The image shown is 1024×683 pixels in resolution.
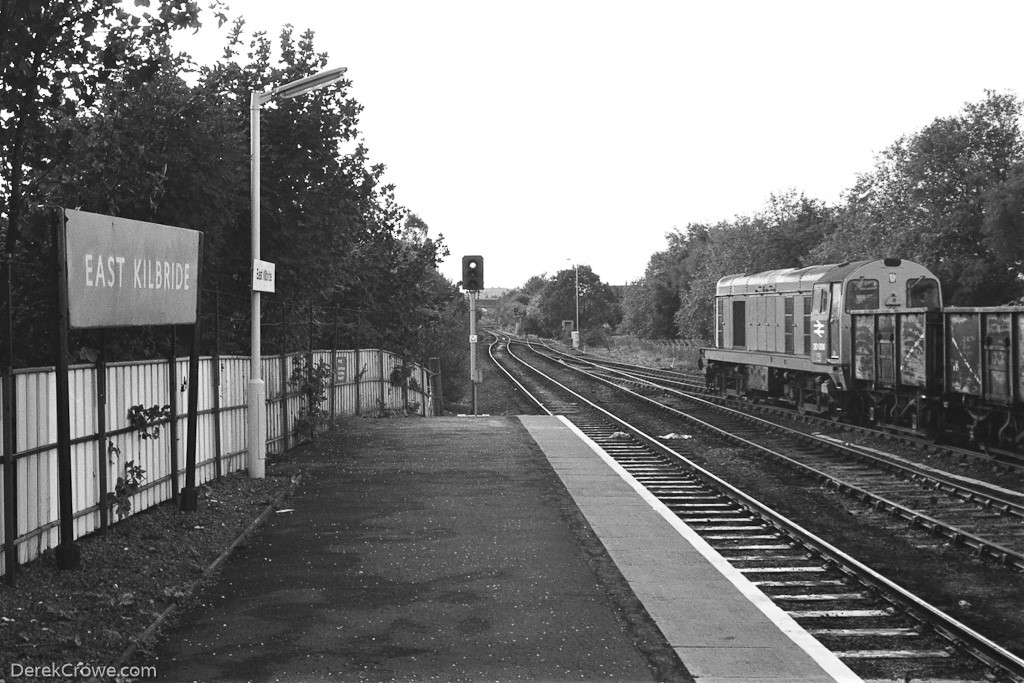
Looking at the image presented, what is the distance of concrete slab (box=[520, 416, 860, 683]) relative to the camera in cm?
710

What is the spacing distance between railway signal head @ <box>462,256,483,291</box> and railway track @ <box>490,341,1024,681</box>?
33.0 feet

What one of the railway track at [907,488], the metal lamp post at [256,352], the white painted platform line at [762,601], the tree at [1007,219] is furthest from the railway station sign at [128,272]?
the tree at [1007,219]

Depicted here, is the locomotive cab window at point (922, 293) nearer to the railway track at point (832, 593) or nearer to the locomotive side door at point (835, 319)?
the locomotive side door at point (835, 319)

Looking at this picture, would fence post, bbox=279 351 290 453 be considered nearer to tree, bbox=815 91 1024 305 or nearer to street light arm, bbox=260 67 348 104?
street light arm, bbox=260 67 348 104

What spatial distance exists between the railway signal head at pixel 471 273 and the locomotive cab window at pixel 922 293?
33.1 feet

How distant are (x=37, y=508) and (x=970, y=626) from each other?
7613 mm

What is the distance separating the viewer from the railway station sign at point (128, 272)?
9234mm

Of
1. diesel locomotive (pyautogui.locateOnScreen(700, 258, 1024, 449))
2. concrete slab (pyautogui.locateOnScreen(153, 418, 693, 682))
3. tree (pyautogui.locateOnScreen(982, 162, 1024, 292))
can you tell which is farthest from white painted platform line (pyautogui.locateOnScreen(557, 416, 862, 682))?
tree (pyautogui.locateOnScreen(982, 162, 1024, 292))

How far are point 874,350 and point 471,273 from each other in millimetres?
9786

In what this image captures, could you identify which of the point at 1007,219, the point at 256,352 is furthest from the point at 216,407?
the point at 1007,219

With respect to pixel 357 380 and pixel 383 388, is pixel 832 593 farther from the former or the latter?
pixel 383 388

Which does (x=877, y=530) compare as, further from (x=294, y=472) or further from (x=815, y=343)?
(x=815, y=343)

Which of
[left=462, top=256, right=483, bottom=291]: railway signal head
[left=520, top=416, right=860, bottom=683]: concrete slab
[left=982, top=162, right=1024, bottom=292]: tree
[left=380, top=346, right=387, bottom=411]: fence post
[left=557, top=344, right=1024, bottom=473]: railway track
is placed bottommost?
[left=520, top=416, right=860, bottom=683]: concrete slab

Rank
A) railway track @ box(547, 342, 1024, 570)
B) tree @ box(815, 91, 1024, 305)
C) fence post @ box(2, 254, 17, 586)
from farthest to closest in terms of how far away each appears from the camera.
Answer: tree @ box(815, 91, 1024, 305), railway track @ box(547, 342, 1024, 570), fence post @ box(2, 254, 17, 586)
